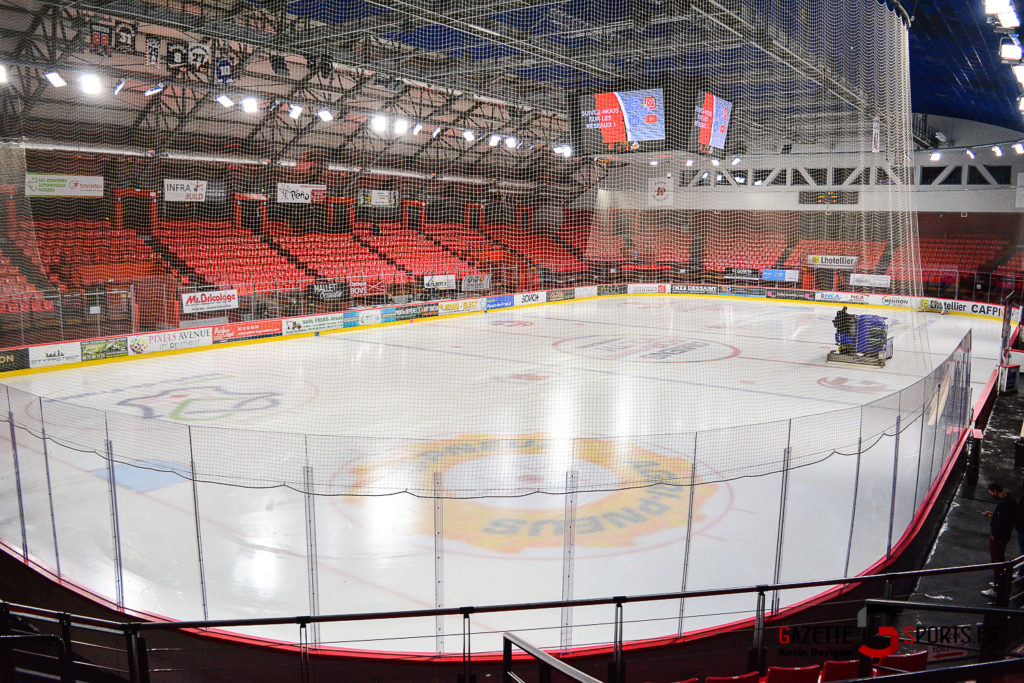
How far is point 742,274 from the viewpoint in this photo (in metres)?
33.3

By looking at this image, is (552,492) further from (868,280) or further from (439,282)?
(868,280)

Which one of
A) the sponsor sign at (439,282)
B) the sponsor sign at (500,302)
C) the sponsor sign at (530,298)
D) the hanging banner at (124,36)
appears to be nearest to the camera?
the hanging banner at (124,36)

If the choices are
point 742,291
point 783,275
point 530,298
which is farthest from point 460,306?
point 783,275

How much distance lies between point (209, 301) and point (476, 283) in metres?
9.58

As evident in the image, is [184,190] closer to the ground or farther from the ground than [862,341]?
Answer: farther from the ground

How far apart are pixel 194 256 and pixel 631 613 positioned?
59.3 ft

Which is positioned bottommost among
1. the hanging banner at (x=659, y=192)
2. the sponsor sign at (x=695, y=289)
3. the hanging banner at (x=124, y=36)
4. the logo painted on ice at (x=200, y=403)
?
the logo painted on ice at (x=200, y=403)

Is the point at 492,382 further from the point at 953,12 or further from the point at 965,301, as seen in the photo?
the point at 965,301

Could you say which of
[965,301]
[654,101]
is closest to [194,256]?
[654,101]

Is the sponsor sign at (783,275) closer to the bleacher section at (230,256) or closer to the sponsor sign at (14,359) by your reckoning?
the bleacher section at (230,256)

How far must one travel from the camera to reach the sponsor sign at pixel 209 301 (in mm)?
18747

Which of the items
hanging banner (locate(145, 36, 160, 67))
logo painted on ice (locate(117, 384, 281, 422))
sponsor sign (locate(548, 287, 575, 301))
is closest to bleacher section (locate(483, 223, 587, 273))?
sponsor sign (locate(548, 287, 575, 301))

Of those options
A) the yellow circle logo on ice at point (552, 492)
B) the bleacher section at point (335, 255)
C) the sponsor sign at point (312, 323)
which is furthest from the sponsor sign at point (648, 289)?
the yellow circle logo on ice at point (552, 492)

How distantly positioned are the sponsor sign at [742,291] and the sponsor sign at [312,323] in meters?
19.0
